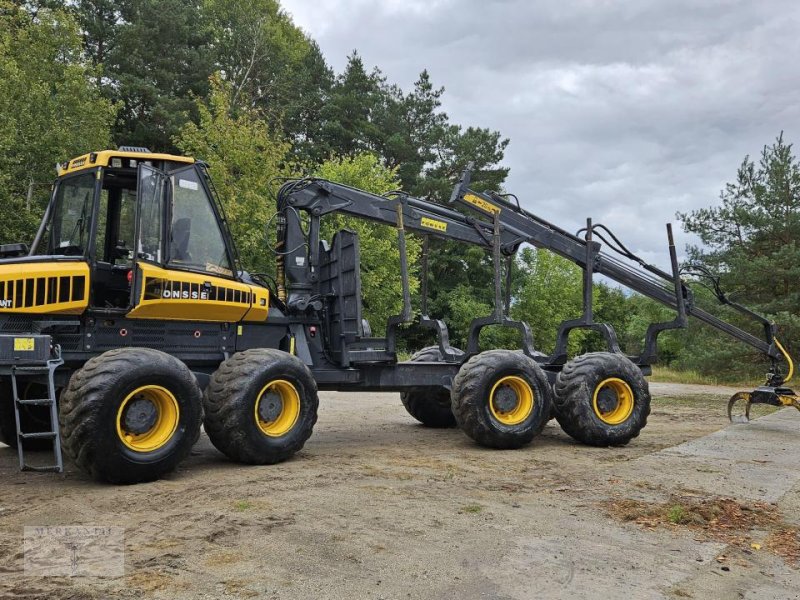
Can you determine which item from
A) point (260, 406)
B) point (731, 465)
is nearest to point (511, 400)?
point (731, 465)

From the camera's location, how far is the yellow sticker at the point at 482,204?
9773 millimetres

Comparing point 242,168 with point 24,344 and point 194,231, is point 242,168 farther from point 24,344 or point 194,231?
point 24,344

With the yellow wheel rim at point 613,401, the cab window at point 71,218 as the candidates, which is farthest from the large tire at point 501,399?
the cab window at point 71,218

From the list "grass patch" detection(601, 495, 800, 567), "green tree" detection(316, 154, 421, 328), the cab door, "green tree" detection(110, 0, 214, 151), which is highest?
"green tree" detection(110, 0, 214, 151)

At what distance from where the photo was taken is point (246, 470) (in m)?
6.52

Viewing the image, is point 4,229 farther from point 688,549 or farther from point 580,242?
point 688,549

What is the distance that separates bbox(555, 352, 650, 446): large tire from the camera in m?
8.42

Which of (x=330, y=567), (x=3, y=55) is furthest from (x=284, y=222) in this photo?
(x=3, y=55)

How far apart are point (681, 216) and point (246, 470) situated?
74.8 feet

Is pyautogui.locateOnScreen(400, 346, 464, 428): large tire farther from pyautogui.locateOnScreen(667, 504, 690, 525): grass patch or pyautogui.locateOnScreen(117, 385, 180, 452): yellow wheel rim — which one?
pyautogui.locateOnScreen(667, 504, 690, 525): grass patch

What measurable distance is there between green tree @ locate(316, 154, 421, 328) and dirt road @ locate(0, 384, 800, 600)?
16.6m

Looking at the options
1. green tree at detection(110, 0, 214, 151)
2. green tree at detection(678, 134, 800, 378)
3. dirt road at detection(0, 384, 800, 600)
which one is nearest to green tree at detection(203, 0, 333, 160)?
green tree at detection(110, 0, 214, 151)

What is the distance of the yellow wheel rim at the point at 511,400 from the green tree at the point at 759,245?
16931 mm

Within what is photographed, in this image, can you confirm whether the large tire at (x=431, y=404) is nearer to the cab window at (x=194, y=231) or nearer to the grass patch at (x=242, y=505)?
the cab window at (x=194, y=231)
